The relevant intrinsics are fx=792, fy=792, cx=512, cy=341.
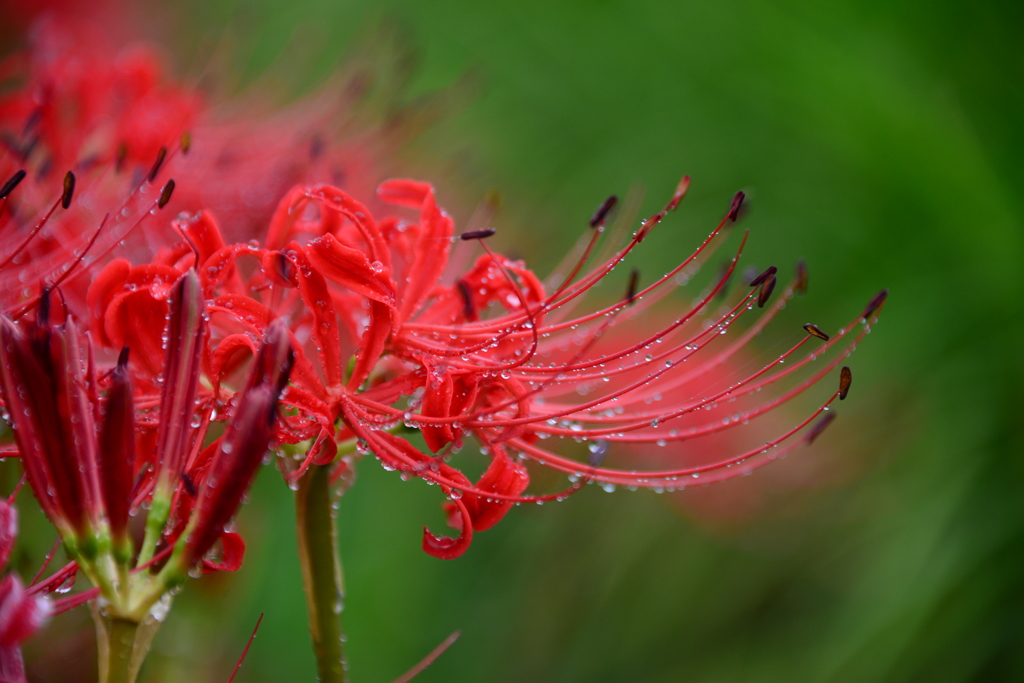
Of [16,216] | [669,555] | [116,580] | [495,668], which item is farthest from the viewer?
[669,555]

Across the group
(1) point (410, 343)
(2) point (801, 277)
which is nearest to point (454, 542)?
(1) point (410, 343)

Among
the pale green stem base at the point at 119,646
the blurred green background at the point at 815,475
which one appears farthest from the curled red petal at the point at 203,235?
the blurred green background at the point at 815,475

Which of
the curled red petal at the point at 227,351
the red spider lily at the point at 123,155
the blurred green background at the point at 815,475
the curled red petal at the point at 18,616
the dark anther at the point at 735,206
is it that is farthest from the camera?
the blurred green background at the point at 815,475

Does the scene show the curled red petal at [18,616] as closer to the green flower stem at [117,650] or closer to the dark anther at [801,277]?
the green flower stem at [117,650]

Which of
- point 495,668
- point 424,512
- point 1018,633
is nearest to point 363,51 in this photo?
point 424,512

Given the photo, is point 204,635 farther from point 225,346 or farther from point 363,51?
point 363,51

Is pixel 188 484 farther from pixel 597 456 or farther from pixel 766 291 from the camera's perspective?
pixel 766 291
